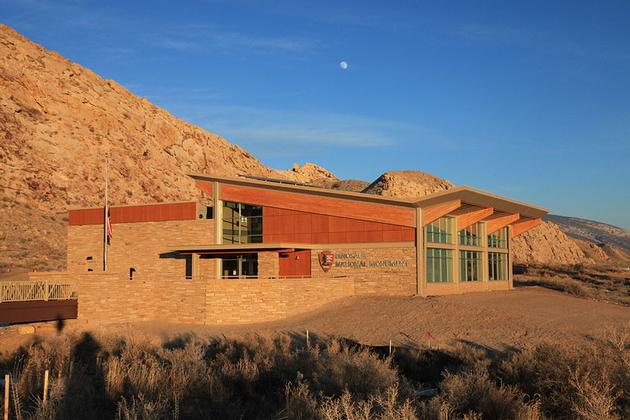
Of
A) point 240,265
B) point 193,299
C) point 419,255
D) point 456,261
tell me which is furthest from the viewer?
point 456,261

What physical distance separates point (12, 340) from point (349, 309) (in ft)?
50.4

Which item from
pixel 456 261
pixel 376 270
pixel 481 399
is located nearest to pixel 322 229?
pixel 376 270

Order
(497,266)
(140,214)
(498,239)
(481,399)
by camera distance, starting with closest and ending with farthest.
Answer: (481,399) → (140,214) → (497,266) → (498,239)

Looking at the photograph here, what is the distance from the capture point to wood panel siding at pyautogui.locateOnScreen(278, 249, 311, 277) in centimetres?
Result: 3691

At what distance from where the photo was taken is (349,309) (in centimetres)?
3219

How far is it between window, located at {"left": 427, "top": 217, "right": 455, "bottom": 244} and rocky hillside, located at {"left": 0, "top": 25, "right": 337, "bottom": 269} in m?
35.5

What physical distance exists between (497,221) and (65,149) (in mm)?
54247

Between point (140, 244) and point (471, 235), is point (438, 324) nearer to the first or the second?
point (471, 235)

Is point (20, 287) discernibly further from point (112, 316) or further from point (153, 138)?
point (153, 138)

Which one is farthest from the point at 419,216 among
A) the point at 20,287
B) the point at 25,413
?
the point at 25,413

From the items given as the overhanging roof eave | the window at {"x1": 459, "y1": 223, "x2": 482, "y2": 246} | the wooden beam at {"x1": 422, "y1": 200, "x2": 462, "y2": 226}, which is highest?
the overhanging roof eave

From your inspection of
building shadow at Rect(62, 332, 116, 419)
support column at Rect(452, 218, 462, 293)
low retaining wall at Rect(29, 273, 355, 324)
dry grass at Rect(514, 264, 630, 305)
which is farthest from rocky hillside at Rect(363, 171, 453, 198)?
building shadow at Rect(62, 332, 116, 419)

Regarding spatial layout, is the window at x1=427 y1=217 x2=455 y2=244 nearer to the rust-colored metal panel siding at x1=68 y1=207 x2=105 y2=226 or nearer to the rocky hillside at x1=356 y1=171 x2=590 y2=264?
the rust-colored metal panel siding at x1=68 y1=207 x2=105 y2=226

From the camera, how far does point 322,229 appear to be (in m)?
36.7
